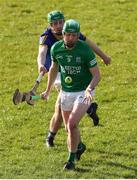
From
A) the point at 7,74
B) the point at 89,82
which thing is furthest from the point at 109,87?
the point at 89,82

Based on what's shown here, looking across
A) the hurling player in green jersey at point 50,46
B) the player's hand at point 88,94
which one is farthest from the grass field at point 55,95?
the player's hand at point 88,94

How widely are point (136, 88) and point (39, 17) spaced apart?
7078mm

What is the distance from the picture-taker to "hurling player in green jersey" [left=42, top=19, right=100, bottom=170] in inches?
399

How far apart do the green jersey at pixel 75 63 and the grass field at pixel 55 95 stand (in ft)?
4.53

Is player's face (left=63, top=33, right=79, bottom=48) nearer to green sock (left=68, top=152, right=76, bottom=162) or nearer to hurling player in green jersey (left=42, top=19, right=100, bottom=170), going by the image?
hurling player in green jersey (left=42, top=19, right=100, bottom=170)

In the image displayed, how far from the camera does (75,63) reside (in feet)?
33.8

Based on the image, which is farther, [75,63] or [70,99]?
[70,99]

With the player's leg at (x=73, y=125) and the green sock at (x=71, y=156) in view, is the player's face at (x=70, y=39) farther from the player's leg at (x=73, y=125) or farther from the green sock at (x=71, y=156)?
the green sock at (x=71, y=156)

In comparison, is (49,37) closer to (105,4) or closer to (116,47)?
(116,47)

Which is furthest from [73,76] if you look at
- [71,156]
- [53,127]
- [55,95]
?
[55,95]

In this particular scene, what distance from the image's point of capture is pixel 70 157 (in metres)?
10.7

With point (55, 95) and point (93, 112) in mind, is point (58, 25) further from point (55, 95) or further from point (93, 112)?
point (55, 95)

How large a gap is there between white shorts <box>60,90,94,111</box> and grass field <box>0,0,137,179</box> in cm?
97

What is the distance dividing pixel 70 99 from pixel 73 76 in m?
0.40
